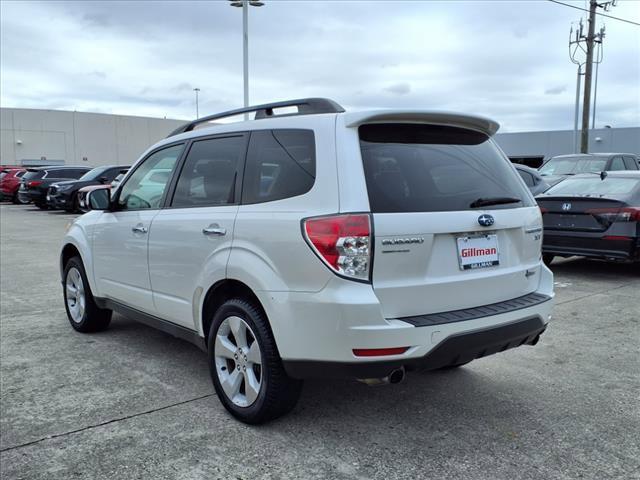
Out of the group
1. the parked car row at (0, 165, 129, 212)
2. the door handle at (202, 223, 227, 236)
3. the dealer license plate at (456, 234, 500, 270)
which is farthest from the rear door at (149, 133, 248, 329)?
the parked car row at (0, 165, 129, 212)

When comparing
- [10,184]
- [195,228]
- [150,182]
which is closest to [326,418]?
[195,228]

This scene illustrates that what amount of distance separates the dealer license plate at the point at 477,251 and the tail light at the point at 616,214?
16.4 ft

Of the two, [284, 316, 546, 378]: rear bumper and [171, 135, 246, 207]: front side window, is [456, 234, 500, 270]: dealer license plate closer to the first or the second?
[284, 316, 546, 378]: rear bumper

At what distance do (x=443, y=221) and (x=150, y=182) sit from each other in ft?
8.28

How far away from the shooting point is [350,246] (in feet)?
9.55

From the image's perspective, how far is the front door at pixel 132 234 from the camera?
4.46 metres

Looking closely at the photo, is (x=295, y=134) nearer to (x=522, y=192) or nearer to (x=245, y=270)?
(x=245, y=270)

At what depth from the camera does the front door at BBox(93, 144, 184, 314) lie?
4.46 m

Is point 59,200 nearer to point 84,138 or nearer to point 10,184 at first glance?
point 10,184

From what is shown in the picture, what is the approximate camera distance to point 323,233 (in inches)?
117

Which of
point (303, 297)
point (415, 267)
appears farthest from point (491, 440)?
point (303, 297)

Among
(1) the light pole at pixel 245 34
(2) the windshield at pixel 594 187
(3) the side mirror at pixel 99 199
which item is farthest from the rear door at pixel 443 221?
(1) the light pole at pixel 245 34

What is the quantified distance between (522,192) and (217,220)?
6.34 ft

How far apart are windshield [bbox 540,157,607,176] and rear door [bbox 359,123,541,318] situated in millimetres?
11233
